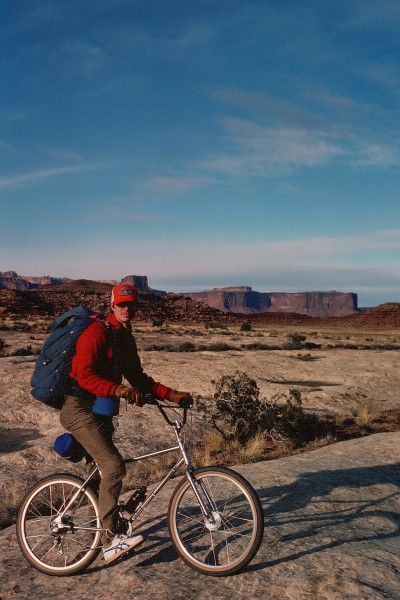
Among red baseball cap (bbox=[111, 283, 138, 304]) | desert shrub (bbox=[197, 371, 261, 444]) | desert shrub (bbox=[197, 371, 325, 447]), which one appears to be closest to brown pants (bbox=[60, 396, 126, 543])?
red baseball cap (bbox=[111, 283, 138, 304])

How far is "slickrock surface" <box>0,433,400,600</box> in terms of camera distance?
3.84 m

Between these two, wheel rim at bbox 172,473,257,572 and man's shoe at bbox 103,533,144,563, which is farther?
man's shoe at bbox 103,533,144,563

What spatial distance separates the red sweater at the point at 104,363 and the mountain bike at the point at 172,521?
34 cm

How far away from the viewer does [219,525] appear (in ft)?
13.5

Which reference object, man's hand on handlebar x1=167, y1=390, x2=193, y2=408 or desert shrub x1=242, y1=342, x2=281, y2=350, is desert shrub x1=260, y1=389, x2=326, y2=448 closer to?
man's hand on handlebar x1=167, y1=390, x2=193, y2=408

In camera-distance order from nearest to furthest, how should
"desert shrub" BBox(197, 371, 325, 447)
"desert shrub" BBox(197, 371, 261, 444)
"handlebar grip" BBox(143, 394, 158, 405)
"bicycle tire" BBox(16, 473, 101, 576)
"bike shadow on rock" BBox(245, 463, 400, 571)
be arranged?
"handlebar grip" BBox(143, 394, 158, 405)
"bicycle tire" BBox(16, 473, 101, 576)
"bike shadow on rock" BBox(245, 463, 400, 571)
"desert shrub" BBox(197, 371, 325, 447)
"desert shrub" BBox(197, 371, 261, 444)

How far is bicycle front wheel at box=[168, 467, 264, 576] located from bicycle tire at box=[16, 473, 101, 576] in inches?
28.3

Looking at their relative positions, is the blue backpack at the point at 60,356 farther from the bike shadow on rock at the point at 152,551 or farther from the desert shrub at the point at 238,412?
the desert shrub at the point at 238,412

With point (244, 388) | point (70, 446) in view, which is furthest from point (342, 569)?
point (244, 388)

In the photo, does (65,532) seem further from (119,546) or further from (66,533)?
(119,546)

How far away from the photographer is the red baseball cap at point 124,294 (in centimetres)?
444

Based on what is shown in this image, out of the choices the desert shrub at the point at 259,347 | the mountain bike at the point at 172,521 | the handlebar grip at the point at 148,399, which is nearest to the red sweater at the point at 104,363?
the handlebar grip at the point at 148,399

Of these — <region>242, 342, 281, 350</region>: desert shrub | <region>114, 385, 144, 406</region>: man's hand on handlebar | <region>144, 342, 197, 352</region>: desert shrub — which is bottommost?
<region>242, 342, 281, 350</region>: desert shrub

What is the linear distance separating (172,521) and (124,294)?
180 centimetres
